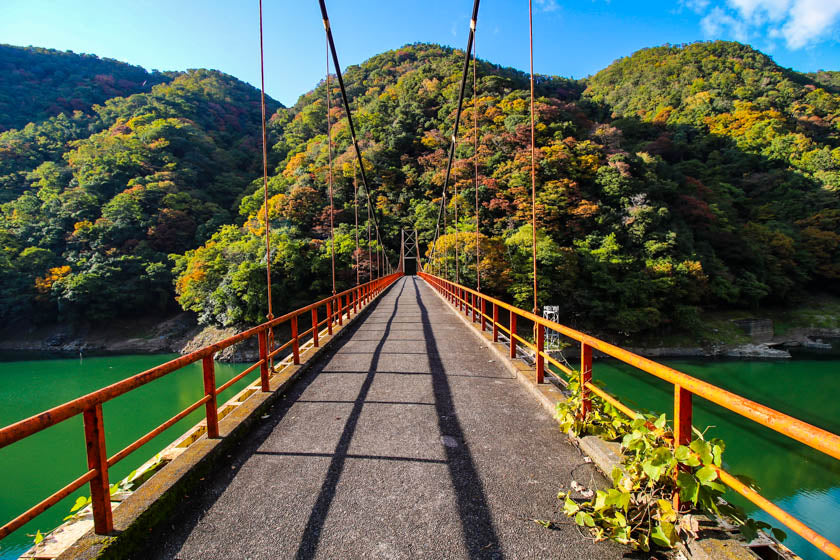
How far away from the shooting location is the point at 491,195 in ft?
131

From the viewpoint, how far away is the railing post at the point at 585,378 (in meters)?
3.04

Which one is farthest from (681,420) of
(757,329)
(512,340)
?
(757,329)

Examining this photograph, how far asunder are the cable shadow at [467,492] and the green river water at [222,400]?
34.9 feet


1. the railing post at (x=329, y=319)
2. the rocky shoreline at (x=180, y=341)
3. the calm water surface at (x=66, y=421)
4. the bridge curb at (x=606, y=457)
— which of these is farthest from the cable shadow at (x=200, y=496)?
the rocky shoreline at (x=180, y=341)

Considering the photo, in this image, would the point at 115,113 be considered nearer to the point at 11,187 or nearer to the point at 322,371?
the point at 11,187

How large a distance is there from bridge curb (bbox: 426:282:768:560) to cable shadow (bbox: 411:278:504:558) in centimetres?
88

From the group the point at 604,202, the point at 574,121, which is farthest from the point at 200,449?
the point at 574,121

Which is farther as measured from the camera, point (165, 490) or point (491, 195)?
point (491, 195)

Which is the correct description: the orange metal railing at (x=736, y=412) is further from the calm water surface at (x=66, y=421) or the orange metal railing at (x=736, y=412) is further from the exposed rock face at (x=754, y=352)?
the exposed rock face at (x=754, y=352)

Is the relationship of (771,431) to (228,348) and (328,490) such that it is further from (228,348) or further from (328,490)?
(228,348)

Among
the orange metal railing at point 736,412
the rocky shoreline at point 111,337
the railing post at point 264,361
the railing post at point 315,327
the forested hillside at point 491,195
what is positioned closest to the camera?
the orange metal railing at point 736,412

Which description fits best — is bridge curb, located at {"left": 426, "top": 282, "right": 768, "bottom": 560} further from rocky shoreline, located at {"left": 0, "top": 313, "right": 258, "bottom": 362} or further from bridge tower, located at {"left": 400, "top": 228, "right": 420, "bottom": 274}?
bridge tower, located at {"left": 400, "top": 228, "right": 420, "bottom": 274}

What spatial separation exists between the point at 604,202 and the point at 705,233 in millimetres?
12441

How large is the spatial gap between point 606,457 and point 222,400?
23.6 meters
